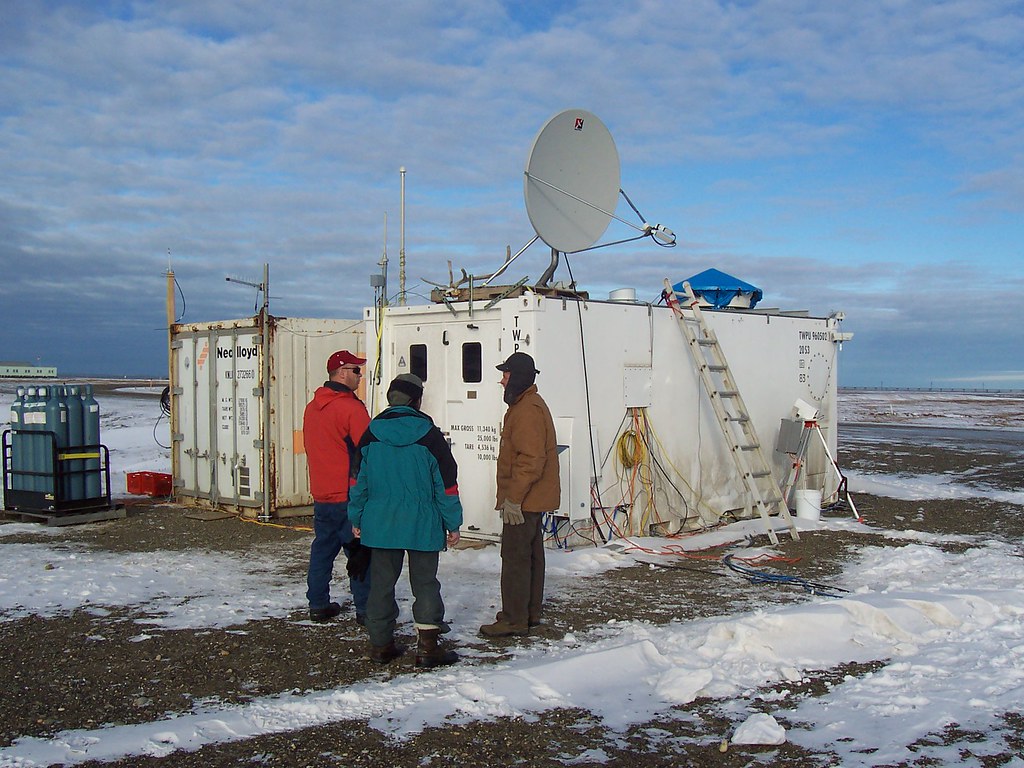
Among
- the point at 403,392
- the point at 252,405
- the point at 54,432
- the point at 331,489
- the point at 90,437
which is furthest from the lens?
the point at 252,405

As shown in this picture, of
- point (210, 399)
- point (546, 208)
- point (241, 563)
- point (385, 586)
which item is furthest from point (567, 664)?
point (210, 399)

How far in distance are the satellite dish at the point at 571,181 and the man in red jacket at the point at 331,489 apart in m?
3.76

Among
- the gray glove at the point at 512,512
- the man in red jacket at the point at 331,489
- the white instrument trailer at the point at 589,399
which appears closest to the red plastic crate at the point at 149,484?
the white instrument trailer at the point at 589,399

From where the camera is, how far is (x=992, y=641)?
6.50 metres

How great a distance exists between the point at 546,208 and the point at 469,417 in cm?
261

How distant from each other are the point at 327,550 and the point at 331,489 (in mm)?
481

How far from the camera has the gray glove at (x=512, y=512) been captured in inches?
267

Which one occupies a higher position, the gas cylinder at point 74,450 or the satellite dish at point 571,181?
the satellite dish at point 571,181

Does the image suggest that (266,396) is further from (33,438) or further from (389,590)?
(389,590)

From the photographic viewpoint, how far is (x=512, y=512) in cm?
680

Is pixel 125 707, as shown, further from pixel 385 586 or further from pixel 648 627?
pixel 648 627

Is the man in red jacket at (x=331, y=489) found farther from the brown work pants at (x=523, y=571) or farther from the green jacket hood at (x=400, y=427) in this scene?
the brown work pants at (x=523, y=571)

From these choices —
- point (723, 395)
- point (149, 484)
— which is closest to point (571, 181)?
point (723, 395)

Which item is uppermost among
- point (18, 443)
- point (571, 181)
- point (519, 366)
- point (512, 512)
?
point (571, 181)
